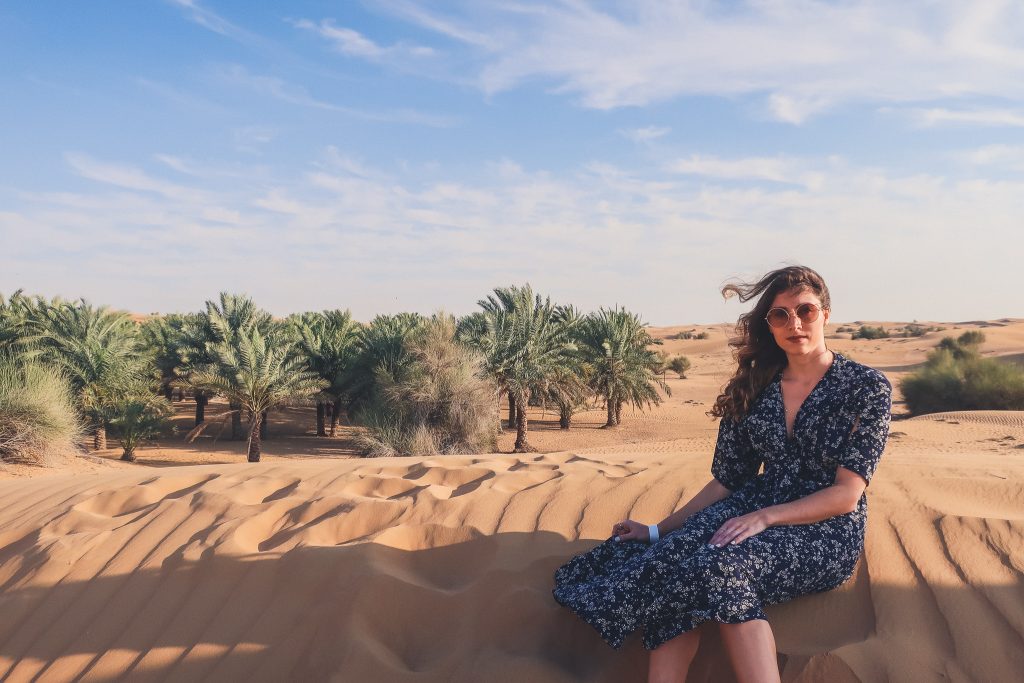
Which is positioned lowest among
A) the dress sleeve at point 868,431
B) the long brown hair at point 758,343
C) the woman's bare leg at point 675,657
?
the woman's bare leg at point 675,657

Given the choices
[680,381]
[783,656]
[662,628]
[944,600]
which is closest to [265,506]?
[662,628]

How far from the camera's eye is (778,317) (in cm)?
287

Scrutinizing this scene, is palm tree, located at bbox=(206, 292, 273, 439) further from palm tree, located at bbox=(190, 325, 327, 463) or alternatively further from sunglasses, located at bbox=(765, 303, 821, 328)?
sunglasses, located at bbox=(765, 303, 821, 328)

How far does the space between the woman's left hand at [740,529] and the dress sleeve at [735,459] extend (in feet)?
1.64

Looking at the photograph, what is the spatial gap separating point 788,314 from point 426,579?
1.91m

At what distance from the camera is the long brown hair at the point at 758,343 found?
9.58 ft

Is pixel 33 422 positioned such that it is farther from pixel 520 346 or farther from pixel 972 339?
pixel 972 339

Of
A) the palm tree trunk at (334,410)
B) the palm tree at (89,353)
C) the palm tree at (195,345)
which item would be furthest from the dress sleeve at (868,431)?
the palm tree trunk at (334,410)

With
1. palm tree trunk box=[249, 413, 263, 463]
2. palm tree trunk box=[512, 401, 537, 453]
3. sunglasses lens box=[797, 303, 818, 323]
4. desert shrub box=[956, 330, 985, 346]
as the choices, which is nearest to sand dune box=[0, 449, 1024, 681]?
sunglasses lens box=[797, 303, 818, 323]

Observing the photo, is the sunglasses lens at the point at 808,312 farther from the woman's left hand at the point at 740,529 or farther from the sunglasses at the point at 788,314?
the woman's left hand at the point at 740,529

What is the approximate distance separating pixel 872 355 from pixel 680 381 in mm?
13658

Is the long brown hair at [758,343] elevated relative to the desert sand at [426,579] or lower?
elevated

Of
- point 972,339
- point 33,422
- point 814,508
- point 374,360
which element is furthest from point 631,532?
point 972,339

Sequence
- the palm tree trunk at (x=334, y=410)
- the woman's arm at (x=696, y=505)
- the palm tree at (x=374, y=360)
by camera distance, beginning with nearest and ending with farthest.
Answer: the woman's arm at (x=696, y=505)
the palm tree at (x=374, y=360)
the palm tree trunk at (x=334, y=410)
